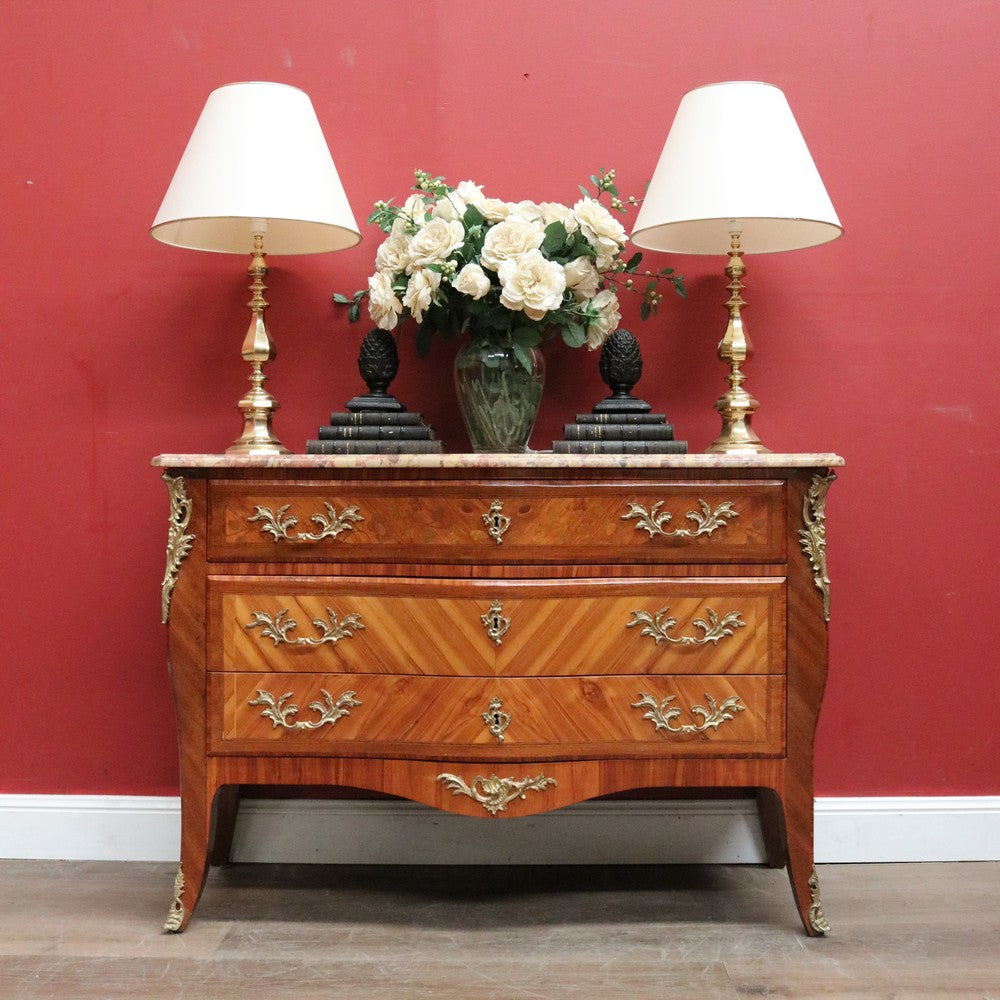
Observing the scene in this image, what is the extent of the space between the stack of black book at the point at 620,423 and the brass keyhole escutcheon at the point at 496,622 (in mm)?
349

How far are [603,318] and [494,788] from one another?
37.3 inches

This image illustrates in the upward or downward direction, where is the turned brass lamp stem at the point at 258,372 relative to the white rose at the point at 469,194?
downward

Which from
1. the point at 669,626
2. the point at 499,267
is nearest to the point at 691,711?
the point at 669,626

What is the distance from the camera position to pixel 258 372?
197cm

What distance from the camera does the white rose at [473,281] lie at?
1.78 m

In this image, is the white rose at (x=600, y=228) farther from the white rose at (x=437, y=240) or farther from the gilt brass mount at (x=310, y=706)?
the gilt brass mount at (x=310, y=706)

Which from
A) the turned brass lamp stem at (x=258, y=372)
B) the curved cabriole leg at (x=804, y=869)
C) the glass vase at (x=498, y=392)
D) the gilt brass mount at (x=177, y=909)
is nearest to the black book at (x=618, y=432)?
the glass vase at (x=498, y=392)

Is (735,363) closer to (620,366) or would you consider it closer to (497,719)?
(620,366)

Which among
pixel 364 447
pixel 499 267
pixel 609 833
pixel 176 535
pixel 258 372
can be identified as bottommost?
pixel 609 833

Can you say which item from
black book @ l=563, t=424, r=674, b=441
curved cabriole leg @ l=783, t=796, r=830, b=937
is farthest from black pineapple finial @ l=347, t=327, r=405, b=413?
curved cabriole leg @ l=783, t=796, r=830, b=937

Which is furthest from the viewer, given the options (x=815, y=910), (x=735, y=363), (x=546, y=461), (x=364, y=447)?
(x=735, y=363)

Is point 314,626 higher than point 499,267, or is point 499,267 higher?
point 499,267

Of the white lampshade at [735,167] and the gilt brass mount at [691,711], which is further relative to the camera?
the white lampshade at [735,167]

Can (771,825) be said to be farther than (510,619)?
Yes
